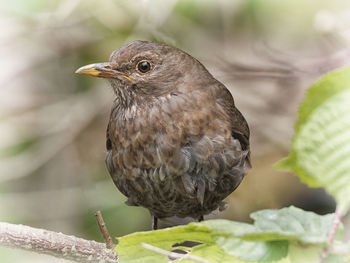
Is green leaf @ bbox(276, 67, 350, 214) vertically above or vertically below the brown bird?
below

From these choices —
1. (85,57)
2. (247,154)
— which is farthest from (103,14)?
(247,154)

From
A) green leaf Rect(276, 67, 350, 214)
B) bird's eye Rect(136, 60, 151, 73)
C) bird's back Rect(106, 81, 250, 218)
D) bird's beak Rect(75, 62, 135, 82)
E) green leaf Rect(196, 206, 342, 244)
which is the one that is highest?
bird's eye Rect(136, 60, 151, 73)

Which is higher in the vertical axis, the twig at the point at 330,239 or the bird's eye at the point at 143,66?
the bird's eye at the point at 143,66

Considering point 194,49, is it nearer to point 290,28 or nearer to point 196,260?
point 290,28

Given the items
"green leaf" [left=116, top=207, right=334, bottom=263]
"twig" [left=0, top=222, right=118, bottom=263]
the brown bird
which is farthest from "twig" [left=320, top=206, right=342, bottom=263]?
the brown bird

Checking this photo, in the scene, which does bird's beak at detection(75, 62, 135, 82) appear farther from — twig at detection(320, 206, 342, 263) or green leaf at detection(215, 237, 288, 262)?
twig at detection(320, 206, 342, 263)

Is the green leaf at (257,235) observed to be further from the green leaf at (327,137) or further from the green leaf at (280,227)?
the green leaf at (327,137)

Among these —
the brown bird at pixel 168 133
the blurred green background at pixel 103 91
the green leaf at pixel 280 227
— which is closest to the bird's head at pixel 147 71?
the brown bird at pixel 168 133
